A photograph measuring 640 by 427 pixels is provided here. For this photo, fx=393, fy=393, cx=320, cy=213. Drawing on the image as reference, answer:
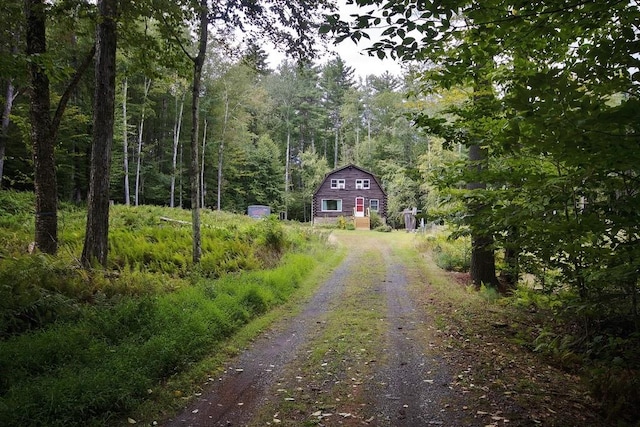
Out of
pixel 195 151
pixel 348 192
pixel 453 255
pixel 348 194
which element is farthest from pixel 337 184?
pixel 195 151

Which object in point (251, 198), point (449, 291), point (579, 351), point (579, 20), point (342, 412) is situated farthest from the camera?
point (251, 198)

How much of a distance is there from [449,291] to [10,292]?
8968 millimetres

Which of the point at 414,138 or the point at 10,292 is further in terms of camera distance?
the point at 414,138

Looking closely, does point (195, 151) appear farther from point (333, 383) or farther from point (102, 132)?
point (333, 383)

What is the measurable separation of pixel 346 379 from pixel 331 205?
3535cm

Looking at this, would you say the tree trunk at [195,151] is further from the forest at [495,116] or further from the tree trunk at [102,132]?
the tree trunk at [102,132]

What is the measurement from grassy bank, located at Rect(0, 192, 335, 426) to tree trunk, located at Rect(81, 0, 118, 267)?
24.4 inches

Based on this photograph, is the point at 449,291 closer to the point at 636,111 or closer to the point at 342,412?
the point at 342,412

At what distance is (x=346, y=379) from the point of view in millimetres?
4969

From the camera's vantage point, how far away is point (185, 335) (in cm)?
571

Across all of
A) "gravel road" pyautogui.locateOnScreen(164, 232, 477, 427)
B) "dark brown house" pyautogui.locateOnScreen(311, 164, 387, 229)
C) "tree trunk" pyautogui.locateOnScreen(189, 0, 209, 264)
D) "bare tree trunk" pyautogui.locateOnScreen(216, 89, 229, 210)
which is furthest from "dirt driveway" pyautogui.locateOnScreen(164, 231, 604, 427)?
"dark brown house" pyautogui.locateOnScreen(311, 164, 387, 229)

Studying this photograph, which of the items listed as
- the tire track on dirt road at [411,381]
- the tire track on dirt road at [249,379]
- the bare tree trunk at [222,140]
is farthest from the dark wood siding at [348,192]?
the tire track on dirt road at [411,381]

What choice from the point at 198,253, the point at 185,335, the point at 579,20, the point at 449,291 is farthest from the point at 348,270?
the point at 579,20

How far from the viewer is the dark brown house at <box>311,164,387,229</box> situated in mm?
39688
